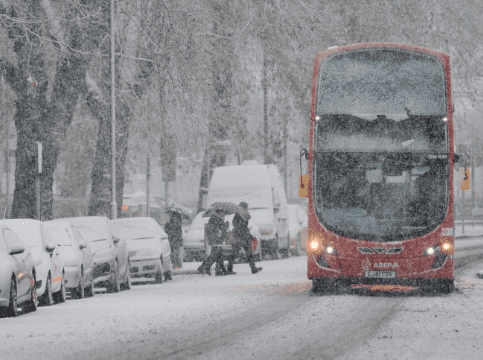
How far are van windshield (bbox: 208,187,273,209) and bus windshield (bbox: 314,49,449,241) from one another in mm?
16408

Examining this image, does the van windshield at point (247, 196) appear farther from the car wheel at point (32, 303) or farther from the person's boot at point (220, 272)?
the car wheel at point (32, 303)

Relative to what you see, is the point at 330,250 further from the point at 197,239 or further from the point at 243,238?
the point at 197,239

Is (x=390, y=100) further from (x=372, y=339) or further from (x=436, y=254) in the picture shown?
(x=372, y=339)

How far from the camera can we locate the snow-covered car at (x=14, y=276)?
47.9ft

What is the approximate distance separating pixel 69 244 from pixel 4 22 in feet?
14.5

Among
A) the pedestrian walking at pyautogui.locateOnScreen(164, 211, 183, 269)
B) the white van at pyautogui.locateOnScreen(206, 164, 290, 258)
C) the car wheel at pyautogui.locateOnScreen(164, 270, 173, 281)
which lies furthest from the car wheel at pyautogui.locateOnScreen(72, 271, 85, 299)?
the white van at pyautogui.locateOnScreen(206, 164, 290, 258)

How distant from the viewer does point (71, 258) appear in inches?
769

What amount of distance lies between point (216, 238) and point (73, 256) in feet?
23.0

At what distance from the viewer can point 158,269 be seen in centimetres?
2505

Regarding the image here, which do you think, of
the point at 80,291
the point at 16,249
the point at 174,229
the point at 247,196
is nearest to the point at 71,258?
the point at 80,291

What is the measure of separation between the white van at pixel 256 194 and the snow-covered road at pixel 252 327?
14.7m

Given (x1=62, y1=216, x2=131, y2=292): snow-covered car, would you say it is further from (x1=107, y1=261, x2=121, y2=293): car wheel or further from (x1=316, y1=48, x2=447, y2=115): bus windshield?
(x1=316, y1=48, x2=447, y2=115): bus windshield

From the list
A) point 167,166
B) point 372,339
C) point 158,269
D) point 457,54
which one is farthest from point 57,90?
point 372,339

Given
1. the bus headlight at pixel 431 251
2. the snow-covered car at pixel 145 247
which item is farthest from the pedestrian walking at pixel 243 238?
the bus headlight at pixel 431 251
